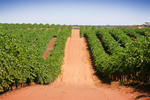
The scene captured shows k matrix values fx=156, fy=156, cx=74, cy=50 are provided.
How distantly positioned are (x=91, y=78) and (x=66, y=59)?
886 cm

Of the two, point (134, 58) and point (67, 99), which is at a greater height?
point (134, 58)

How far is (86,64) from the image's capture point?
24172 millimetres

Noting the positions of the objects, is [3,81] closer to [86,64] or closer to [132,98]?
[132,98]

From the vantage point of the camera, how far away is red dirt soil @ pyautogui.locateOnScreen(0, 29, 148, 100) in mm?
8375

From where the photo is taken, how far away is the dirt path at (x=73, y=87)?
329 inches

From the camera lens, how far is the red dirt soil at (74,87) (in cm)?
838

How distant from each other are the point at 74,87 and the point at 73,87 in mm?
130

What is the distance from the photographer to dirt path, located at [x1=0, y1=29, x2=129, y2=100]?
8345 mm

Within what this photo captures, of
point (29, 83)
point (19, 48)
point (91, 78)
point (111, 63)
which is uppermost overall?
point (19, 48)

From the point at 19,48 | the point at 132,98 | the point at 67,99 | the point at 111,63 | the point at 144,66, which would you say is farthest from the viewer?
the point at 111,63

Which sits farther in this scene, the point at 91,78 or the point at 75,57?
the point at 75,57

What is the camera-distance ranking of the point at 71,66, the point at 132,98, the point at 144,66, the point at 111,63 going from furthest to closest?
1. the point at 71,66
2. the point at 111,63
3. the point at 144,66
4. the point at 132,98

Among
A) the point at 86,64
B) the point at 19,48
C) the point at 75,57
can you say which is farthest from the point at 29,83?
the point at 75,57

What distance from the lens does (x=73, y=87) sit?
12242 millimetres
